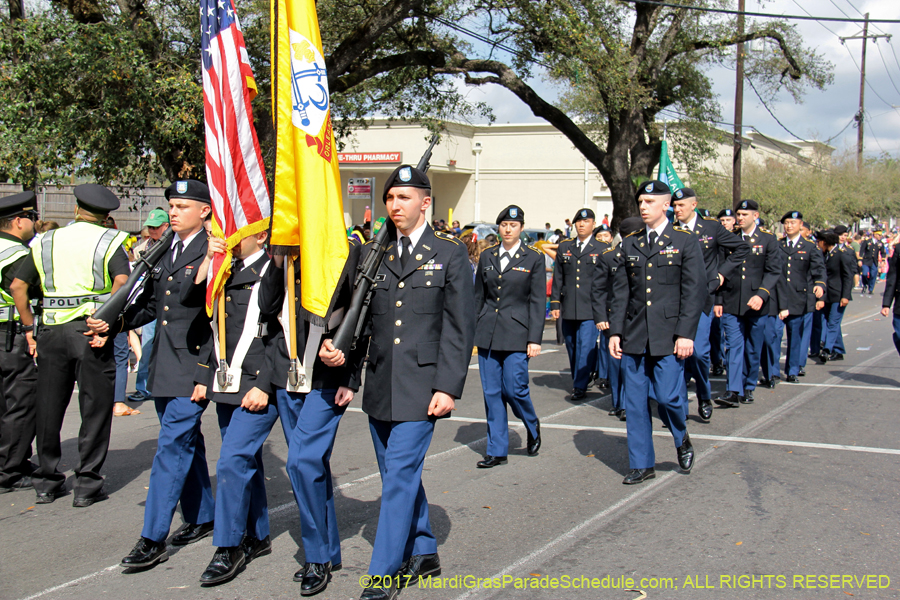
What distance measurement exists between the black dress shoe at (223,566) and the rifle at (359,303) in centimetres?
131

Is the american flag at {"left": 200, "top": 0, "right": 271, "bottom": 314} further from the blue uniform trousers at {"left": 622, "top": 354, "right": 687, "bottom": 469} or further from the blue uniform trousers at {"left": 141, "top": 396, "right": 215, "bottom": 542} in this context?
the blue uniform trousers at {"left": 622, "top": 354, "right": 687, "bottom": 469}

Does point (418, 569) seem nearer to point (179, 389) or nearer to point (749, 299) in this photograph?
point (179, 389)

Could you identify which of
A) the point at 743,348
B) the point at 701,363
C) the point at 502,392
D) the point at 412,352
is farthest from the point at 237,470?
the point at 743,348

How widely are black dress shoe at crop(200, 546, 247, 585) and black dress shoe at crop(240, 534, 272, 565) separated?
0.17 metres

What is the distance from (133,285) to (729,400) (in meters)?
6.66

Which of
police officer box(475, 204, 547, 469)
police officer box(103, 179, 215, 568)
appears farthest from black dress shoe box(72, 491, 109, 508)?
police officer box(475, 204, 547, 469)

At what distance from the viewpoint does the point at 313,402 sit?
3920mm

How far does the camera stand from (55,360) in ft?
18.3

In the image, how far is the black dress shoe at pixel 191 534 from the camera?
4.64 metres

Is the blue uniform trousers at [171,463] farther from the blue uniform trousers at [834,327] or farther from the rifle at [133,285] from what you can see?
the blue uniform trousers at [834,327]

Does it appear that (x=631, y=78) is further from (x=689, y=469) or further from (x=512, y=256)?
(x=689, y=469)

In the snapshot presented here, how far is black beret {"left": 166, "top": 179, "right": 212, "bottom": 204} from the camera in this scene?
4.70 m

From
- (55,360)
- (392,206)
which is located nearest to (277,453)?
(55,360)

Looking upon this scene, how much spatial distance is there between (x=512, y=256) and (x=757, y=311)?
4.10 m
